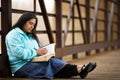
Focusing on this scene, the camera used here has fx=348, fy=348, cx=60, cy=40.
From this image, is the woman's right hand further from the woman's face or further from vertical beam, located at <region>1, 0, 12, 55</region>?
vertical beam, located at <region>1, 0, 12, 55</region>

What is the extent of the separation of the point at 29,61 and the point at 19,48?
11.7 inches

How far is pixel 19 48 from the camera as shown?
468 cm

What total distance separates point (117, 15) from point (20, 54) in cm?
1127

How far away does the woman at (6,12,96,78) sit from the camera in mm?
4758

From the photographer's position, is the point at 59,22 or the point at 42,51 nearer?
the point at 42,51

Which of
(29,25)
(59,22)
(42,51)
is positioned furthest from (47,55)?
(59,22)

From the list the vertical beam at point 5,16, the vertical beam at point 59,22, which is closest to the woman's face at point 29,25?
the vertical beam at point 5,16

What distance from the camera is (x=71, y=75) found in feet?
16.4

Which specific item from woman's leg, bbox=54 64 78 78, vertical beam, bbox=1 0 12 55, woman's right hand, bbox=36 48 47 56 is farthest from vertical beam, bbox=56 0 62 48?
woman's right hand, bbox=36 48 47 56

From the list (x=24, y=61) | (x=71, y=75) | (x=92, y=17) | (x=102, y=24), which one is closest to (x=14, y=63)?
(x=24, y=61)

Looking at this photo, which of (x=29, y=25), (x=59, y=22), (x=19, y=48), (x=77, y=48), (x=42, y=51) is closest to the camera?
(x=19, y=48)

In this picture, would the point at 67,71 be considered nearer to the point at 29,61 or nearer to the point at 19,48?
the point at 29,61

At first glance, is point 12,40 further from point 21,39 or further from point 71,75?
point 71,75

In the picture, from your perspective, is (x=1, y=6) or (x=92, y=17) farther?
(x=92, y=17)
